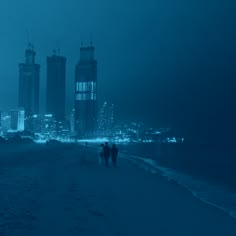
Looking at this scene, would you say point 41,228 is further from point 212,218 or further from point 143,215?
point 212,218

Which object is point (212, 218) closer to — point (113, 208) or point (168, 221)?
point (168, 221)

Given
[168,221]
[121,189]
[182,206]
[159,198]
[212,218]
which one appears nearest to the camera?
[168,221]

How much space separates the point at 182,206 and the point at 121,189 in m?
3.90

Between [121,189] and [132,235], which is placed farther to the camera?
[121,189]

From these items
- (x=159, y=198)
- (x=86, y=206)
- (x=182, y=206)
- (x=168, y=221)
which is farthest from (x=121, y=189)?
(x=168, y=221)

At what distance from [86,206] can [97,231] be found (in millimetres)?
3246

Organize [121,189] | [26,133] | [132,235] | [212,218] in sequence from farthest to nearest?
[26,133] → [121,189] → [212,218] → [132,235]

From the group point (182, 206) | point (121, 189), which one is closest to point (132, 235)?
point (182, 206)

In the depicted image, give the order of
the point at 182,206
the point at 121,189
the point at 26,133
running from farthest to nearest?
the point at 26,133 < the point at 121,189 < the point at 182,206

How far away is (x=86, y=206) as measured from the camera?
494 inches

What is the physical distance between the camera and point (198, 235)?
9805 mm

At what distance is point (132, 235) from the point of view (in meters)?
9.31

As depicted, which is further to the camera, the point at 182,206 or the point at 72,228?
the point at 182,206

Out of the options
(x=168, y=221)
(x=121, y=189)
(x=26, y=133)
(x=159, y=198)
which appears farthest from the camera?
(x=26, y=133)
